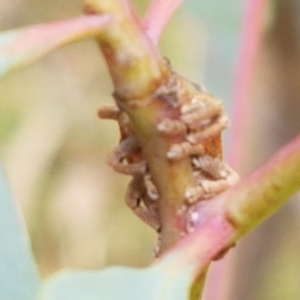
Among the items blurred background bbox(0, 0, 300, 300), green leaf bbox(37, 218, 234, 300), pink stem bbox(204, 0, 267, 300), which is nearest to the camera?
Result: green leaf bbox(37, 218, 234, 300)

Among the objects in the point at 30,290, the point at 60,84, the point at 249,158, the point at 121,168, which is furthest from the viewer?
the point at 60,84

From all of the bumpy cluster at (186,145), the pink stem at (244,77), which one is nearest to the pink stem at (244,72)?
the pink stem at (244,77)

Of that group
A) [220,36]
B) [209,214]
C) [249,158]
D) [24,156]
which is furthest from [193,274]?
[24,156]

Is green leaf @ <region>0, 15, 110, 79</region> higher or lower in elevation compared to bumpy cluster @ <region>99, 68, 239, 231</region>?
higher

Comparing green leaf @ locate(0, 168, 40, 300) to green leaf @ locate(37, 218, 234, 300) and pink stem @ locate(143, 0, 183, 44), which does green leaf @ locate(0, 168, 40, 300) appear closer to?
green leaf @ locate(37, 218, 234, 300)

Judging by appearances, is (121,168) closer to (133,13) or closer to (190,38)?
(133,13)

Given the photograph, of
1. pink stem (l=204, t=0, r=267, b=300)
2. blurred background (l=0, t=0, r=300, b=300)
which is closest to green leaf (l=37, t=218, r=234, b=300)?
pink stem (l=204, t=0, r=267, b=300)

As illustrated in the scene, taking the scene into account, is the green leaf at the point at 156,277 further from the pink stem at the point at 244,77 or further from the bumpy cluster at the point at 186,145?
the pink stem at the point at 244,77
